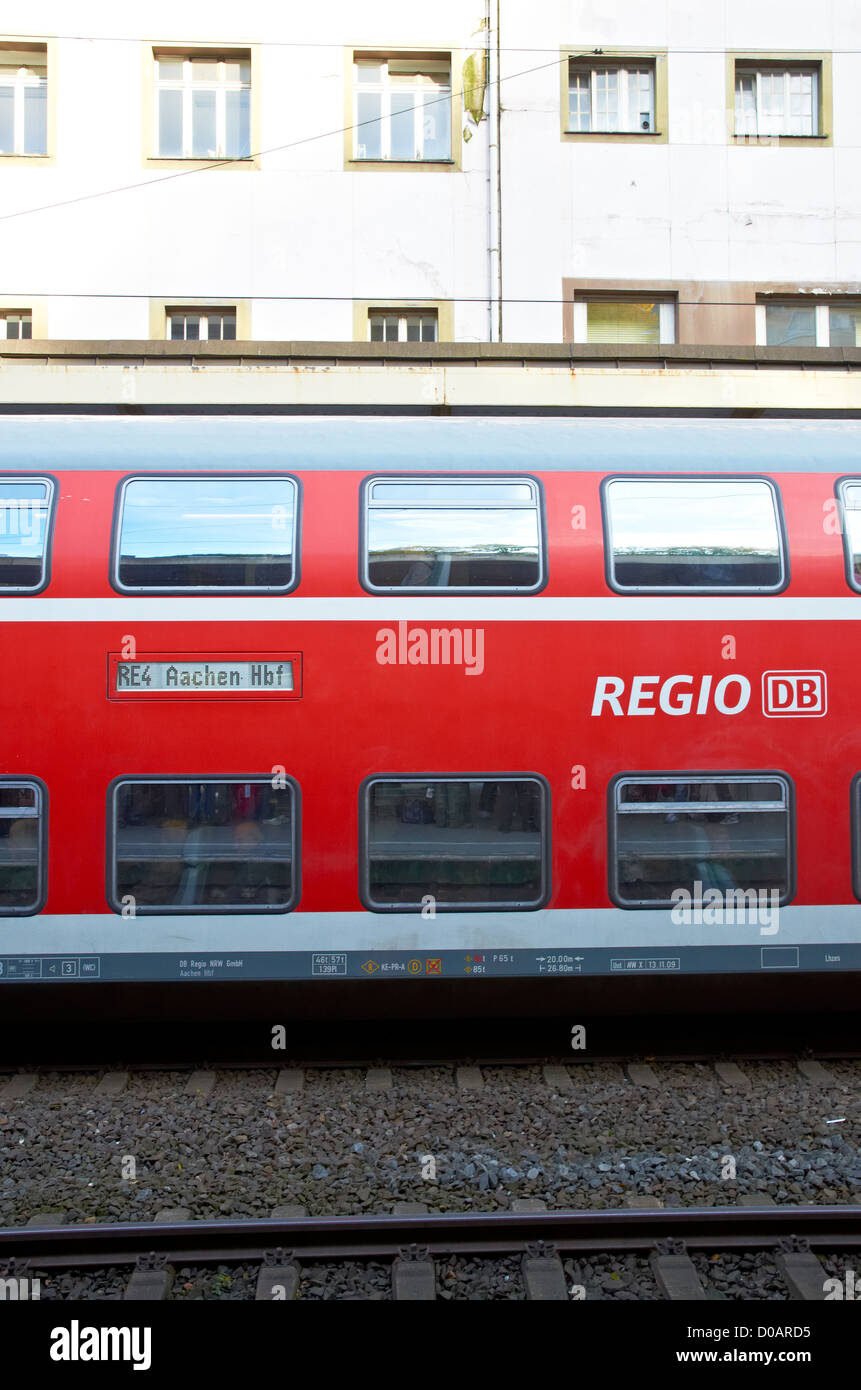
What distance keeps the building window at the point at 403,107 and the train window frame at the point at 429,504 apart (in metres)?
7.79

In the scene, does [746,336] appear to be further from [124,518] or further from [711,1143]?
[711,1143]

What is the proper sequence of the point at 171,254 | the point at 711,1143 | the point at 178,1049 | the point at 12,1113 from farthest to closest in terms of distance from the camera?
the point at 171,254, the point at 178,1049, the point at 12,1113, the point at 711,1143

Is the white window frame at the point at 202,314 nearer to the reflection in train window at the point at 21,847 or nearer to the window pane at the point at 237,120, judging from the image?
the window pane at the point at 237,120

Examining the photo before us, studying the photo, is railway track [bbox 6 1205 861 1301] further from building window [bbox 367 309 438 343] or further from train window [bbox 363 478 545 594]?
building window [bbox 367 309 438 343]

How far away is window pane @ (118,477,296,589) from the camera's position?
5309 millimetres

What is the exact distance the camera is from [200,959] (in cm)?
536

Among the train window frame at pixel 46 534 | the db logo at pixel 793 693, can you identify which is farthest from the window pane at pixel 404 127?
the db logo at pixel 793 693

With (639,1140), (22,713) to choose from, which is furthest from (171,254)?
(639,1140)

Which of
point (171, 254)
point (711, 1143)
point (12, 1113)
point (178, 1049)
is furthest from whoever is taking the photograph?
point (171, 254)

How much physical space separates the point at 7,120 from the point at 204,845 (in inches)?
410

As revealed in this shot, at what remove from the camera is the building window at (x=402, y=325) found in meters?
11.3

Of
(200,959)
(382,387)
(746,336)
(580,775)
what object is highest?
(746,336)

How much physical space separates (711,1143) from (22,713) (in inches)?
167

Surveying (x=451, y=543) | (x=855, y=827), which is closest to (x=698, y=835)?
(x=855, y=827)
